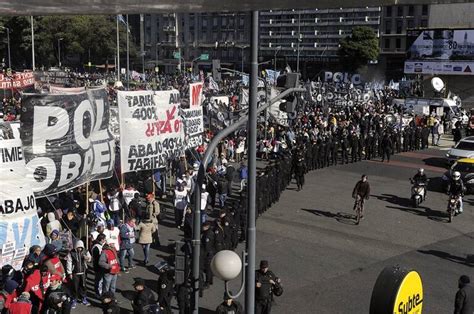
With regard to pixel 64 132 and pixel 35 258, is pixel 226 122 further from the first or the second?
pixel 35 258

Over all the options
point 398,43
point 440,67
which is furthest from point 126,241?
point 398,43

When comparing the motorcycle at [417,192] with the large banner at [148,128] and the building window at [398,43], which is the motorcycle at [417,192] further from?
the building window at [398,43]

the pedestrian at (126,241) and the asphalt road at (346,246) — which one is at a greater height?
the pedestrian at (126,241)

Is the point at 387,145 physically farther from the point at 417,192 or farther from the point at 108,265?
the point at 108,265

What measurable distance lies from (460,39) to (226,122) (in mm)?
31007

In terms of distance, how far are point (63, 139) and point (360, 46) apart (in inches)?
2744

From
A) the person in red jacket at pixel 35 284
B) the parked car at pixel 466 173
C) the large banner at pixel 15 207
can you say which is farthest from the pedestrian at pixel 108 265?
the parked car at pixel 466 173

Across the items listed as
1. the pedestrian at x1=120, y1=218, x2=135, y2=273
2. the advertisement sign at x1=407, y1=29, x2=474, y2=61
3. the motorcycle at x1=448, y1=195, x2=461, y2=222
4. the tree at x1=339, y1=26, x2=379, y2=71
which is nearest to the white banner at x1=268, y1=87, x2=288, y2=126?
the motorcycle at x1=448, y1=195, x2=461, y2=222

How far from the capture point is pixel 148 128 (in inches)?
596

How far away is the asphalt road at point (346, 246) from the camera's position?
38.5 feet

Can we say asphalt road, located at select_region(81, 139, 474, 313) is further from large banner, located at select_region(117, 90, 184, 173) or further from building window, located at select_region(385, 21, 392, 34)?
building window, located at select_region(385, 21, 392, 34)

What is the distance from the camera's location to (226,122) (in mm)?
26812

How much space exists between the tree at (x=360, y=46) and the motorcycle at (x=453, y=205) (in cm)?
6244

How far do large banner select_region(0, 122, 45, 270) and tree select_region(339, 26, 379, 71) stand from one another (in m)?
70.8
